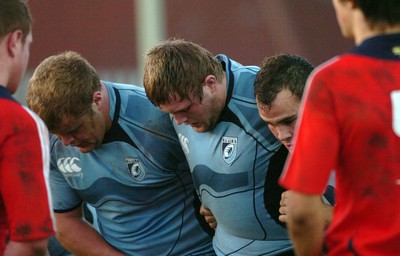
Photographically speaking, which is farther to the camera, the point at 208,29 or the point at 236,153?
the point at 208,29

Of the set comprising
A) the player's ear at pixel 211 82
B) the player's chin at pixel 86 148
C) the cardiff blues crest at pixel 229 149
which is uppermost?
the player's ear at pixel 211 82

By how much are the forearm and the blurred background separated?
28.6 ft

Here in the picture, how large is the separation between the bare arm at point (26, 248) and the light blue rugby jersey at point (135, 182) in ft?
5.34

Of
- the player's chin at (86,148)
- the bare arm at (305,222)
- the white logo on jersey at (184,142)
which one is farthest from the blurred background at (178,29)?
the bare arm at (305,222)

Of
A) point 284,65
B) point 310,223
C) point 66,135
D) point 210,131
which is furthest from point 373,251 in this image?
point 66,135

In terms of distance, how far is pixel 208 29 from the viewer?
45.6 feet

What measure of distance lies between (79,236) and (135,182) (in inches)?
19.7

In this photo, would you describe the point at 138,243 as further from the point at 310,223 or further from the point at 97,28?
the point at 97,28

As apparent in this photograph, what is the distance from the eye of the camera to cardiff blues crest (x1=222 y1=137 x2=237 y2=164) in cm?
433

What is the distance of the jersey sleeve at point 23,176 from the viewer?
119 inches

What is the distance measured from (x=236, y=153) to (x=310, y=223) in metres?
1.41

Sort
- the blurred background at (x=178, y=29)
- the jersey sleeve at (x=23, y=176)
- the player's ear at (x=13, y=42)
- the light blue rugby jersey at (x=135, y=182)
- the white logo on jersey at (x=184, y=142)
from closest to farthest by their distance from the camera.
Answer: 1. the jersey sleeve at (x=23, y=176)
2. the player's ear at (x=13, y=42)
3. the white logo on jersey at (x=184, y=142)
4. the light blue rugby jersey at (x=135, y=182)
5. the blurred background at (x=178, y=29)

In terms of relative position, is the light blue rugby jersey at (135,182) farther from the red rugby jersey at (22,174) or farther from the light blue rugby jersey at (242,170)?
the red rugby jersey at (22,174)

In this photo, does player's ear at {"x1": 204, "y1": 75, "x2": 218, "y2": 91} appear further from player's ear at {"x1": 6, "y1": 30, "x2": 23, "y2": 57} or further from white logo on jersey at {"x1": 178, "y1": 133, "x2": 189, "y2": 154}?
player's ear at {"x1": 6, "y1": 30, "x2": 23, "y2": 57}
